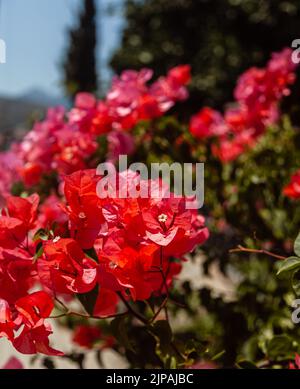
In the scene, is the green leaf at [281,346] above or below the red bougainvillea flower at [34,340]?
below

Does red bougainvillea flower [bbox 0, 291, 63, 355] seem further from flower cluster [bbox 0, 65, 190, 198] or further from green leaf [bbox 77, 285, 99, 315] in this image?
flower cluster [bbox 0, 65, 190, 198]

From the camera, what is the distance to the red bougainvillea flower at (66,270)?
59 cm

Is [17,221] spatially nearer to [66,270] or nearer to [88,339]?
[66,270]

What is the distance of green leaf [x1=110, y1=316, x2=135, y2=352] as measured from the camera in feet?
2.27

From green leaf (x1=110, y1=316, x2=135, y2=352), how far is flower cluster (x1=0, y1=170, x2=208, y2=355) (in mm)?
77

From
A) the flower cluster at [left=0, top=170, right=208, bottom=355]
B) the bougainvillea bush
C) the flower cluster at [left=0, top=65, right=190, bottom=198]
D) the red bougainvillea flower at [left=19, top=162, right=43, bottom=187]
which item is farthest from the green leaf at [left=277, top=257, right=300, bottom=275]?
the red bougainvillea flower at [left=19, top=162, right=43, bottom=187]

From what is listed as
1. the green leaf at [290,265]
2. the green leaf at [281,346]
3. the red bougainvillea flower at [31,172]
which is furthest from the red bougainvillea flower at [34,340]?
the red bougainvillea flower at [31,172]

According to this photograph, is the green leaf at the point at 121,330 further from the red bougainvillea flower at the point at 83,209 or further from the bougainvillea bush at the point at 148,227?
the red bougainvillea flower at the point at 83,209

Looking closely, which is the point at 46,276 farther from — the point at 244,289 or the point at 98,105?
the point at 244,289

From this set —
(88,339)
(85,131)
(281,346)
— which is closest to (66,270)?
(281,346)

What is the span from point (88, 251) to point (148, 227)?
9 centimetres

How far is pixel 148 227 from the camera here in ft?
1.91

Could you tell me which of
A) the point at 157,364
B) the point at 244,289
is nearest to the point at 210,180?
the point at 244,289

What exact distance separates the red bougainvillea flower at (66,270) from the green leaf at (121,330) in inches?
4.5
